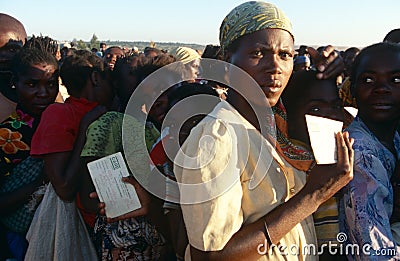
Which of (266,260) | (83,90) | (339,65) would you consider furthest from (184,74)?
(266,260)

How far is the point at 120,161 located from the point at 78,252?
76 cm

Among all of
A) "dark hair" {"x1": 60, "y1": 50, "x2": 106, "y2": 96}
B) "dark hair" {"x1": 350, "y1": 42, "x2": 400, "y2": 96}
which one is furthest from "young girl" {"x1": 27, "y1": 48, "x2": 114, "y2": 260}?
"dark hair" {"x1": 350, "y1": 42, "x2": 400, "y2": 96}

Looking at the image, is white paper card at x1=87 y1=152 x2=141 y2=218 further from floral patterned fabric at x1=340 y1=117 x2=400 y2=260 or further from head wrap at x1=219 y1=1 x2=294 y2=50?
floral patterned fabric at x1=340 y1=117 x2=400 y2=260

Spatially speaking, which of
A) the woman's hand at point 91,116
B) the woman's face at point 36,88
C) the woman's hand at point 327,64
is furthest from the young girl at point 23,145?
the woman's hand at point 327,64

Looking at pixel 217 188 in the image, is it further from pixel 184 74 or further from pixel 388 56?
pixel 184 74

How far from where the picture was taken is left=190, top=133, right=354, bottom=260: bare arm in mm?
1313

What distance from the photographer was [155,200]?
6.19 ft

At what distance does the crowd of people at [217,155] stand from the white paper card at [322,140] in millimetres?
24

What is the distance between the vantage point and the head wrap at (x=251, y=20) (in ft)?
5.17

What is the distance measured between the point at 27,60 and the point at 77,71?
350mm

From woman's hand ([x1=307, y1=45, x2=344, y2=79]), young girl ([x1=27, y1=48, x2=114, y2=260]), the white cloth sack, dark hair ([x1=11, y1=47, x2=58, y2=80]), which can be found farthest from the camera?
dark hair ([x1=11, y1=47, x2=58, y2=80])
